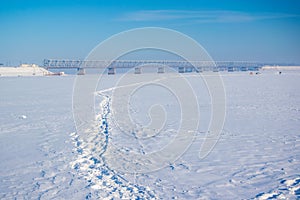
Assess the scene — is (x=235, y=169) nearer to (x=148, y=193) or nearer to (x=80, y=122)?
(x=148, y=193)

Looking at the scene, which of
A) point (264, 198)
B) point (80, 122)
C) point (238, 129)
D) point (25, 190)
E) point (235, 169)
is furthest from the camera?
point (80, 122)

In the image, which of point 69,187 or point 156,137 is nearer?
point 69,187

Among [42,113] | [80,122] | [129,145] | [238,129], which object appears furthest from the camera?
[42,113]

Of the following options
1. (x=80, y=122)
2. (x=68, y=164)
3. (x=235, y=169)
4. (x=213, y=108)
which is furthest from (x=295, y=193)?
(x=213, y=108)

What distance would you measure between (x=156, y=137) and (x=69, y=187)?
161 inches

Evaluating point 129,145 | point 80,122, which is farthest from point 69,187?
point 80,122

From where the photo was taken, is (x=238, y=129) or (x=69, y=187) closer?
(x=69, y=187)

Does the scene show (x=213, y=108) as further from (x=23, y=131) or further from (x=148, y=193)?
(x=148, y=193)

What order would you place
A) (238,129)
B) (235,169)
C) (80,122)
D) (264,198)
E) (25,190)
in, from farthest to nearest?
(80,122) < (238,129) < (235,169) < (25,190) < (264,198)

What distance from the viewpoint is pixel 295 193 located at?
491 centimetres

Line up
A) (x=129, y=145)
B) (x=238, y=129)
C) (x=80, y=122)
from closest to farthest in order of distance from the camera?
(x=129, y=145)
(x=238, y=129)
(x=80, y=122)

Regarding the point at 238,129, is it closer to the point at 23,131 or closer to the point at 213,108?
the point at 213,108

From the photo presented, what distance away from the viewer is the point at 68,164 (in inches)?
262

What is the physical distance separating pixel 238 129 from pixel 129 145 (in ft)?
12.6
